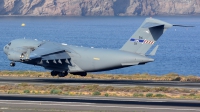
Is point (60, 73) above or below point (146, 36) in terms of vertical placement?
below

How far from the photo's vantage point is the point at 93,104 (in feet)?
115

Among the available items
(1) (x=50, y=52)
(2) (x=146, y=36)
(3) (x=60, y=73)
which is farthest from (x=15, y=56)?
(2) (x=146, y=36)

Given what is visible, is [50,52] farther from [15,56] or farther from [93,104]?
[93,104]

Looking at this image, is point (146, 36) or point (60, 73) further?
point (60, 73)

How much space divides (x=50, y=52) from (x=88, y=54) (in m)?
3.95

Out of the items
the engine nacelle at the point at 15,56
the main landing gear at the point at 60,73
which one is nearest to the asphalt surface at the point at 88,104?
the engine nacelle at the point at 15,56

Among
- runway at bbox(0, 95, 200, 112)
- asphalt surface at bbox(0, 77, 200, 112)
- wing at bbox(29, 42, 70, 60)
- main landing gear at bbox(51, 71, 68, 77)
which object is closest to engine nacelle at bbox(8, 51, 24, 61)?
wing at bbox(29, 42, 70, 60)

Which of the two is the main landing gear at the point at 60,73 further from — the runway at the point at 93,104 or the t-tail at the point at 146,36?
the runway at the point at 93,104

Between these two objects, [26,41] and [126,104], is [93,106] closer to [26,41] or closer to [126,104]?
[126,104]

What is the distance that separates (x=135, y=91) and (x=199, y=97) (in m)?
6.30

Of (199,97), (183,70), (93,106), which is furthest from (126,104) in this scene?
(183,70)

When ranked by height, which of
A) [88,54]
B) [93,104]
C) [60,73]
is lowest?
[60,73]

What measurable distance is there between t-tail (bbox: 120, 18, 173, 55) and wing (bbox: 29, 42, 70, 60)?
271 inches

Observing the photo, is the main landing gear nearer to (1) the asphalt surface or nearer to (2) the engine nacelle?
(2) the engine nacelle
